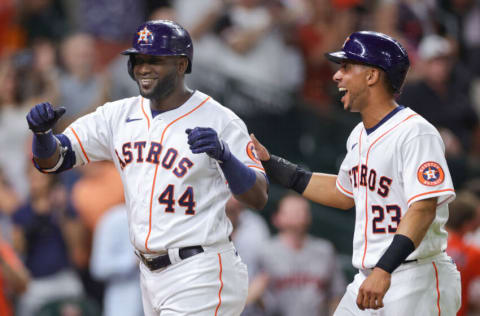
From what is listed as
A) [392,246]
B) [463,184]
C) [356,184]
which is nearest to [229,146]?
[356,184]

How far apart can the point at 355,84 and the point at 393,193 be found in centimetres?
58

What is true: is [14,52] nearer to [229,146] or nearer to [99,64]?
[99,64]

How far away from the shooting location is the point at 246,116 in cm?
1003

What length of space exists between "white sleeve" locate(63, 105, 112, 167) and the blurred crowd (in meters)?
2.12

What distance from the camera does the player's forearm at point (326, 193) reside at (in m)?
5.11

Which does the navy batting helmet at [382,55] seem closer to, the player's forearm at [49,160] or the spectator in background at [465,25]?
the player's forearm at [49,160]

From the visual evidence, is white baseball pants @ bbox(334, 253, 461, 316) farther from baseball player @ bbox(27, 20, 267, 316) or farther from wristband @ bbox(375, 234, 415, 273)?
baseball player @ bbox(27, 20, 267, 316)

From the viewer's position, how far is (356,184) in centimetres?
480

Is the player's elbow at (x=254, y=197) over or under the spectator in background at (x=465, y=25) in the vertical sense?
over

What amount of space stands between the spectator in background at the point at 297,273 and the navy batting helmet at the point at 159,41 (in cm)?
333

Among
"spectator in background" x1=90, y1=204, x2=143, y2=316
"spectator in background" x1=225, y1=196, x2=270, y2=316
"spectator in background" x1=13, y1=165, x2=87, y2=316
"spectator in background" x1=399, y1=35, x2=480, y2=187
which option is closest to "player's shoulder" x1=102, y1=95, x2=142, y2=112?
"spectator in background" x1=225, y1=196, x2=270, y2=316

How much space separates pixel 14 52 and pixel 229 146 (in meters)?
5.41

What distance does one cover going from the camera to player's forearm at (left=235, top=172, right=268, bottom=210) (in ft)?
14.9

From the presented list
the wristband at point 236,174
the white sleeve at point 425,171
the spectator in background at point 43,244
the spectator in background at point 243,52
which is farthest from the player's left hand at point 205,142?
the spectator in background at point 243,52
